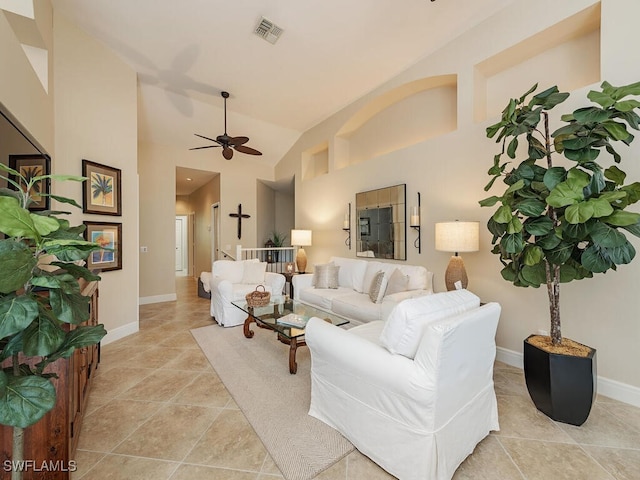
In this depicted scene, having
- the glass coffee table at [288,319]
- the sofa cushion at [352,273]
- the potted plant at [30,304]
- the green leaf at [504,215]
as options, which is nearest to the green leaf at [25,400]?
the potted plant at [30,304]

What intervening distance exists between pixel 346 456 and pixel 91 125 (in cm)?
414

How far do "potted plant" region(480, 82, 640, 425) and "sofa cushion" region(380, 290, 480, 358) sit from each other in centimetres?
78

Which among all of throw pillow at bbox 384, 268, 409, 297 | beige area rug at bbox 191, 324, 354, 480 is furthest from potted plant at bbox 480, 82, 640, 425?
beige area rug at bbox 191, 324, 354, 480

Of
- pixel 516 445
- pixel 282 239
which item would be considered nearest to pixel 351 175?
pixel 282 239

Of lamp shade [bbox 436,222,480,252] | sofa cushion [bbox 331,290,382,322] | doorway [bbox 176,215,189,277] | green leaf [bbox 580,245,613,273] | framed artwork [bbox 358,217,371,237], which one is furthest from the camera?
doorway [bbox 176,215,189,277]

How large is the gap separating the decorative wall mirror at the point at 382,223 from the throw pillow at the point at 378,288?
800mm

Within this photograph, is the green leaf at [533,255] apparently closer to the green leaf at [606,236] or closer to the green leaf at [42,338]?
the green leaf at [606,236]

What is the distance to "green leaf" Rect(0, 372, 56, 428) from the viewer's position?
77 centimetres

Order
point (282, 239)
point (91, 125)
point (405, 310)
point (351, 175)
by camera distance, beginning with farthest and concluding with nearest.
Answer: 1. point (282, 239)
2. point (351, 175)
3. point (91, 125)
4. point (405, 310)

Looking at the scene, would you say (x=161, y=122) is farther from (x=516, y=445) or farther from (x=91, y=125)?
(x=516, y=445)

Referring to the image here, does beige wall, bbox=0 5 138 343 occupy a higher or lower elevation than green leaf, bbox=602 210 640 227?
higher

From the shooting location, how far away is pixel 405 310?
1487mm

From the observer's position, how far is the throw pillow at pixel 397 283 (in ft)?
10.6

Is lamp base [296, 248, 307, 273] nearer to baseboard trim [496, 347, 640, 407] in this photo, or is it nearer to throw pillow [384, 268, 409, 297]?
throw pillow [384, 268, 409, 297]
